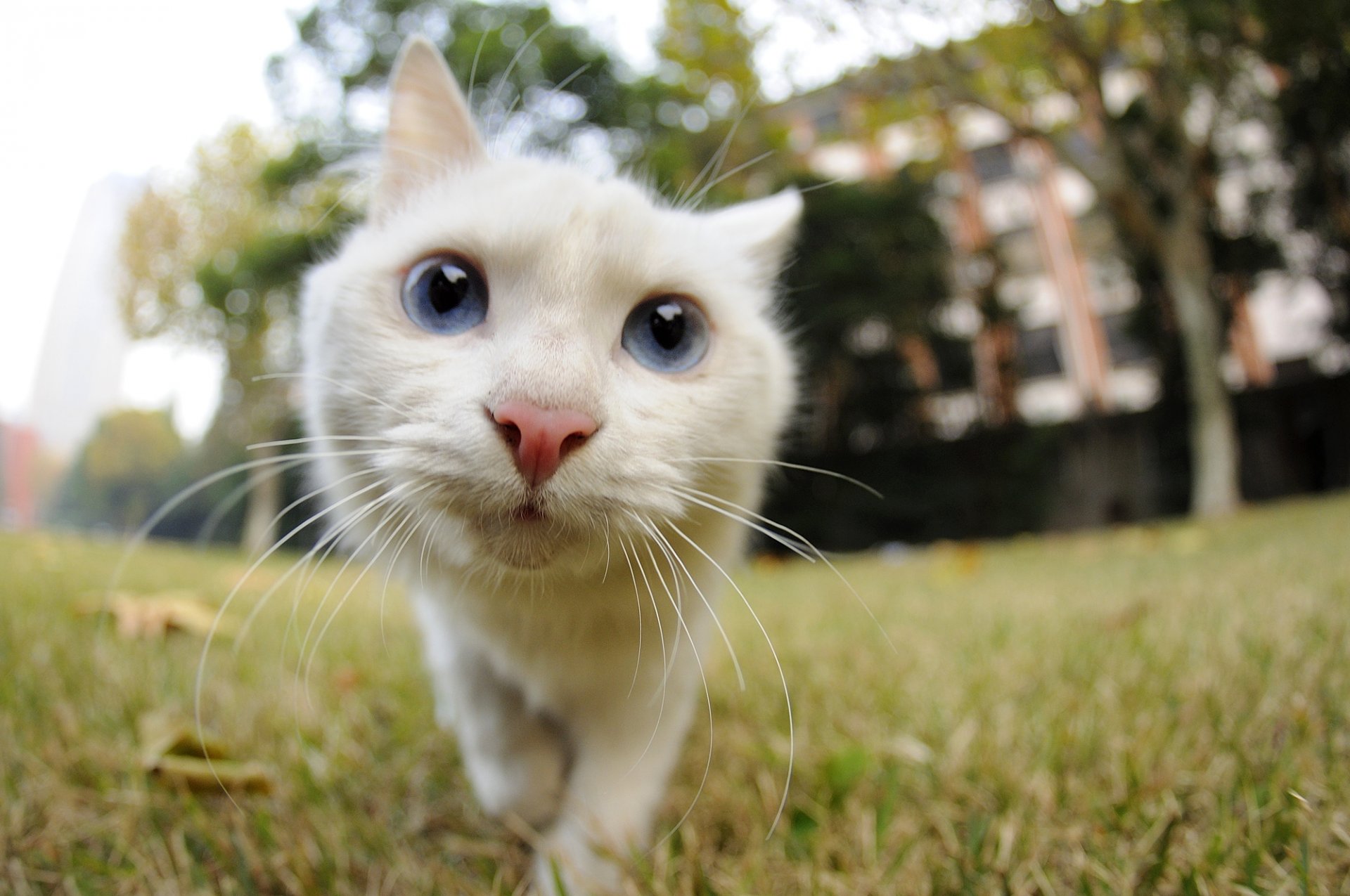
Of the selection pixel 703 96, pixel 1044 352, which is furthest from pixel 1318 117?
pixel 1044 352

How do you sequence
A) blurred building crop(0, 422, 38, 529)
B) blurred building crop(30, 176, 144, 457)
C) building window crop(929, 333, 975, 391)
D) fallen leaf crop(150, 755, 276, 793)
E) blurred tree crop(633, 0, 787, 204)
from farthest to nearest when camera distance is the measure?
1. building window crop(929, 333, 975, 391)
2. blurred tree crop(633, 0, 787, 204)
3. blurred building crop(0, 422, 38, 529)
4. blurred building crop(30, 176, 144, 457)
5. fallen leaf crop(150, 755, 276, 793)

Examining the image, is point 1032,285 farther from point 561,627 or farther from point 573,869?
point 573,869

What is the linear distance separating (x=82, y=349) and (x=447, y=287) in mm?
2245

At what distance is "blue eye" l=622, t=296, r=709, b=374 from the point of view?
2.76ft

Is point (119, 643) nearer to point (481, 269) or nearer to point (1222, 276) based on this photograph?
point (481, 269)

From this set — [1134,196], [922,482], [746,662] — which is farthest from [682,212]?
[922,482]

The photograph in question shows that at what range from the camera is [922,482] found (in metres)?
8.13

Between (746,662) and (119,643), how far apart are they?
1.41 m

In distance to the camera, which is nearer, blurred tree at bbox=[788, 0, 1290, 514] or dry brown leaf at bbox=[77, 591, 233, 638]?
dry brown leaf at bbox=[77, 591, 233, 638]

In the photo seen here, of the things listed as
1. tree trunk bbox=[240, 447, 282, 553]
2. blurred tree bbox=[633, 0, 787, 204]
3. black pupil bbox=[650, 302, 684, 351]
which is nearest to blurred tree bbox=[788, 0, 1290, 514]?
blurred tree bbox=[633, 0, 787, 204]

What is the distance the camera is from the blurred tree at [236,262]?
8.77 feet

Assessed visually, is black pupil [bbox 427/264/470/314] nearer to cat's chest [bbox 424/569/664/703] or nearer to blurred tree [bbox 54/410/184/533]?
cat's chest [bbox 424/569/664/703]

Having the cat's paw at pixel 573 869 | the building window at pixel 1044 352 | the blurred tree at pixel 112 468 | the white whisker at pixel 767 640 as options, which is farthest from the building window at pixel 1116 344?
the cat's paw at pixel 573 869

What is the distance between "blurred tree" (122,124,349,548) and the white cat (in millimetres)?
985
